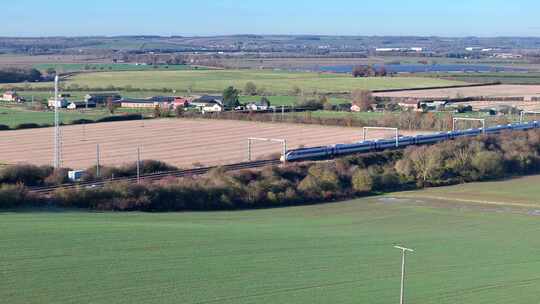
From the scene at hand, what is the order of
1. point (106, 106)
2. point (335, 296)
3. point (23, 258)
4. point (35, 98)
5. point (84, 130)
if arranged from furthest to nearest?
1. point (35, 98)
2. point (106, 106)
3. point (84, 130)
4. point (23, 258)
5. point (335, 296)

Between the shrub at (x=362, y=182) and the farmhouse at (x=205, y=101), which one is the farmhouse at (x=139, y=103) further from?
the shrub at (x=362, y=182)

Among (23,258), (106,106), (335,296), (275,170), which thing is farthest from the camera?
(106,106)

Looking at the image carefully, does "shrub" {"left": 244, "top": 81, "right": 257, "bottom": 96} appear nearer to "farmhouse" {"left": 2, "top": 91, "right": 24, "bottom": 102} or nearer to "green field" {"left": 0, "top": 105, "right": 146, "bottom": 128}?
"green field" {"left": 0, "top": 105, "right": 146, "bottom": 128}

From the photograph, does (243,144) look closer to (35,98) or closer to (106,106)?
(106,106)

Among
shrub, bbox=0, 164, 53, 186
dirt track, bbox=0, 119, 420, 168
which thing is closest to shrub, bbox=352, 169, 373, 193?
dirt track, bbox=0, 119, 420, 168

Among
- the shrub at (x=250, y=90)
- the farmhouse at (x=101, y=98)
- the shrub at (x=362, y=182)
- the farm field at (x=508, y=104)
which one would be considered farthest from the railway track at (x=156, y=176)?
the shrub at (x=250, y=90)

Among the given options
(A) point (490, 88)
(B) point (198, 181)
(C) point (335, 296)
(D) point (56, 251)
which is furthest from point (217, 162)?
(A) point (490, 88)
